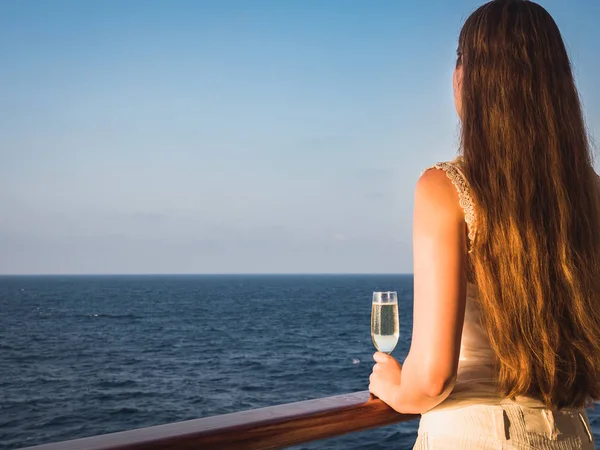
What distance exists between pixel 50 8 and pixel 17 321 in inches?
1134

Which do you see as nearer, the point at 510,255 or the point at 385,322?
the point at 510,255

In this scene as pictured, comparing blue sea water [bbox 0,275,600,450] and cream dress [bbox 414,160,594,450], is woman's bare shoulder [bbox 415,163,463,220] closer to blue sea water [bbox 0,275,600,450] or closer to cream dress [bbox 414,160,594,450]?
cream dress [bbox 414,160,594,450]

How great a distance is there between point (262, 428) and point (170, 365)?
34.9 meters

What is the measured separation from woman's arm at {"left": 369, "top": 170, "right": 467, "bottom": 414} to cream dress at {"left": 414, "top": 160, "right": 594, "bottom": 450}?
Answer: 0.22ft

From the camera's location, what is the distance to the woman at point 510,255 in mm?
1089

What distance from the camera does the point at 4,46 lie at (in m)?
85.9

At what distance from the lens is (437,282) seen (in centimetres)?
107

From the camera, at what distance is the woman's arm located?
107cm

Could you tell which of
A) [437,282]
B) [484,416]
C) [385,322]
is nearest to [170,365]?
[385,322]

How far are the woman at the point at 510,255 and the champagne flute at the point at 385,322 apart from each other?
199 mm

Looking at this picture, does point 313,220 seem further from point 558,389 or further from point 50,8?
point 558,389

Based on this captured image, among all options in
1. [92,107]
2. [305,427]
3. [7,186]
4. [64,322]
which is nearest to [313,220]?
[92,107]

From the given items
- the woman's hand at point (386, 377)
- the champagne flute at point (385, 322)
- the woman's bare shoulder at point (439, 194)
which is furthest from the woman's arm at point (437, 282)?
the champagne flute at point (385, 322)

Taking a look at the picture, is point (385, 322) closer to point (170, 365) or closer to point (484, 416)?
point (484, 416)
